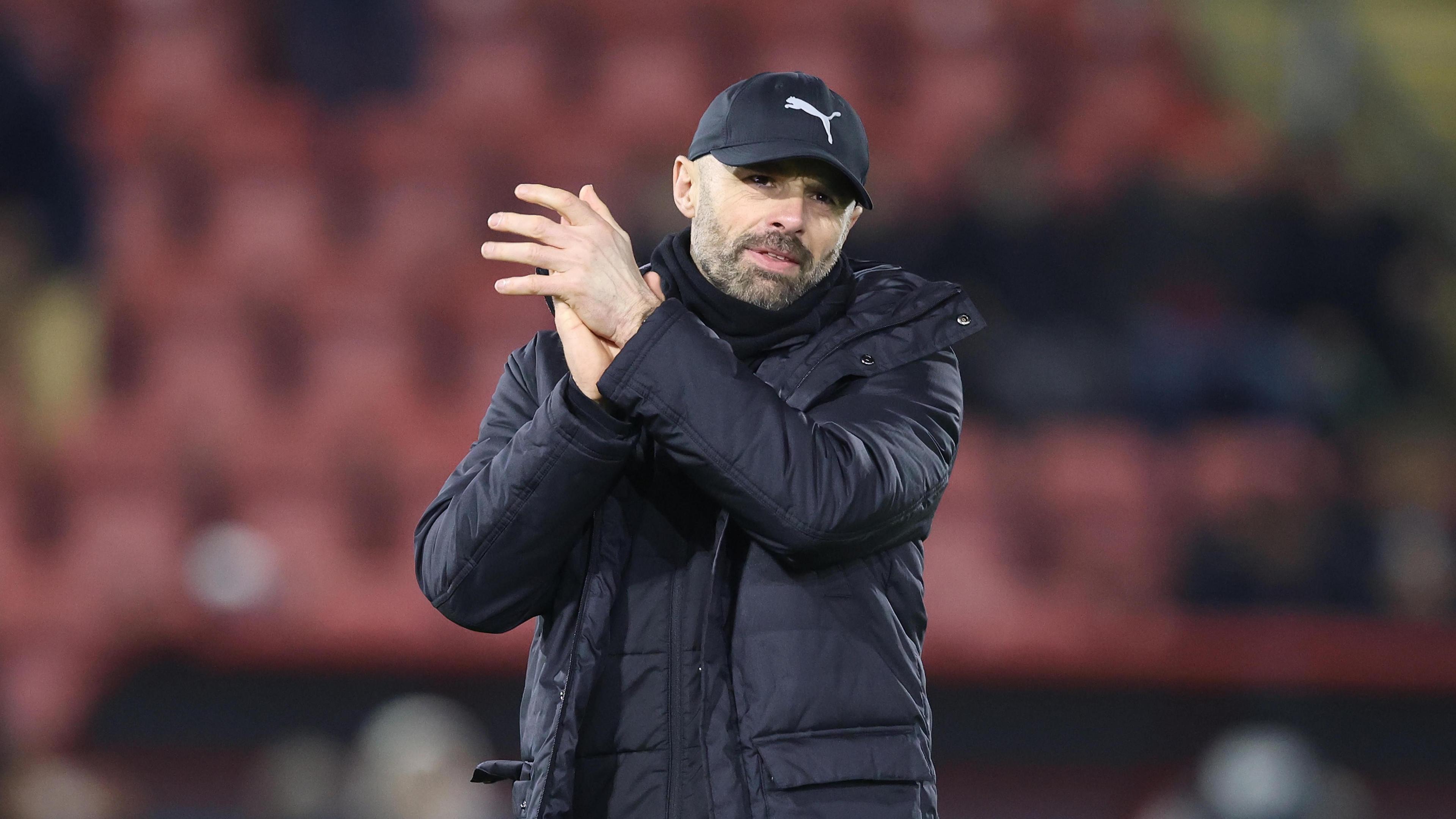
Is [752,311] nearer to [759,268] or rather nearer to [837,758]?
[759,268]

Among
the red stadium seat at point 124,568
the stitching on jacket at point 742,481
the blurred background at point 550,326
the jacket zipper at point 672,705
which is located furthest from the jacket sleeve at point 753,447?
the red stadium seat at point 124,568

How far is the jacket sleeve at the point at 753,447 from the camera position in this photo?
3.36 feet

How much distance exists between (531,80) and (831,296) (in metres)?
3.11

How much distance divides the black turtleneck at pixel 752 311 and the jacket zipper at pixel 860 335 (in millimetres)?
38

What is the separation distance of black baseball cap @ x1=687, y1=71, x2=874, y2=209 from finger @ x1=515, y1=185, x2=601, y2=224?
0.18 m

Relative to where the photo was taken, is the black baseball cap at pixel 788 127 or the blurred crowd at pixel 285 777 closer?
the black baseball cap at pixel 788 127

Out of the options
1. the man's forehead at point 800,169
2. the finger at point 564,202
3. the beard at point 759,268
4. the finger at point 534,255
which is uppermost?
the man's forehead at point 800,169

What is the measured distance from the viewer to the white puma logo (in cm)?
121

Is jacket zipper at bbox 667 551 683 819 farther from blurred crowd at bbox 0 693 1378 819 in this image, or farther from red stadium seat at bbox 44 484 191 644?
red stadium seat at bbox 44 484 191 644

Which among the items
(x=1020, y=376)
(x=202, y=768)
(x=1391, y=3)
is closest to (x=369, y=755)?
(x=202, y=768)

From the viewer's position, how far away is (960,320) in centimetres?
120

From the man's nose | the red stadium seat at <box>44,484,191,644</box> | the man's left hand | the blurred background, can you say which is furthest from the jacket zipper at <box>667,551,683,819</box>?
the red stadium seat at <box>44,484,191,644</box>

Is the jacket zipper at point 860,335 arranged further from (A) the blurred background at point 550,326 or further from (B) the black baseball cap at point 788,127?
(A) the blurred background at point 550,326

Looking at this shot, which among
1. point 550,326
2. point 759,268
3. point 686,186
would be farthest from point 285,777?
point 759,268
